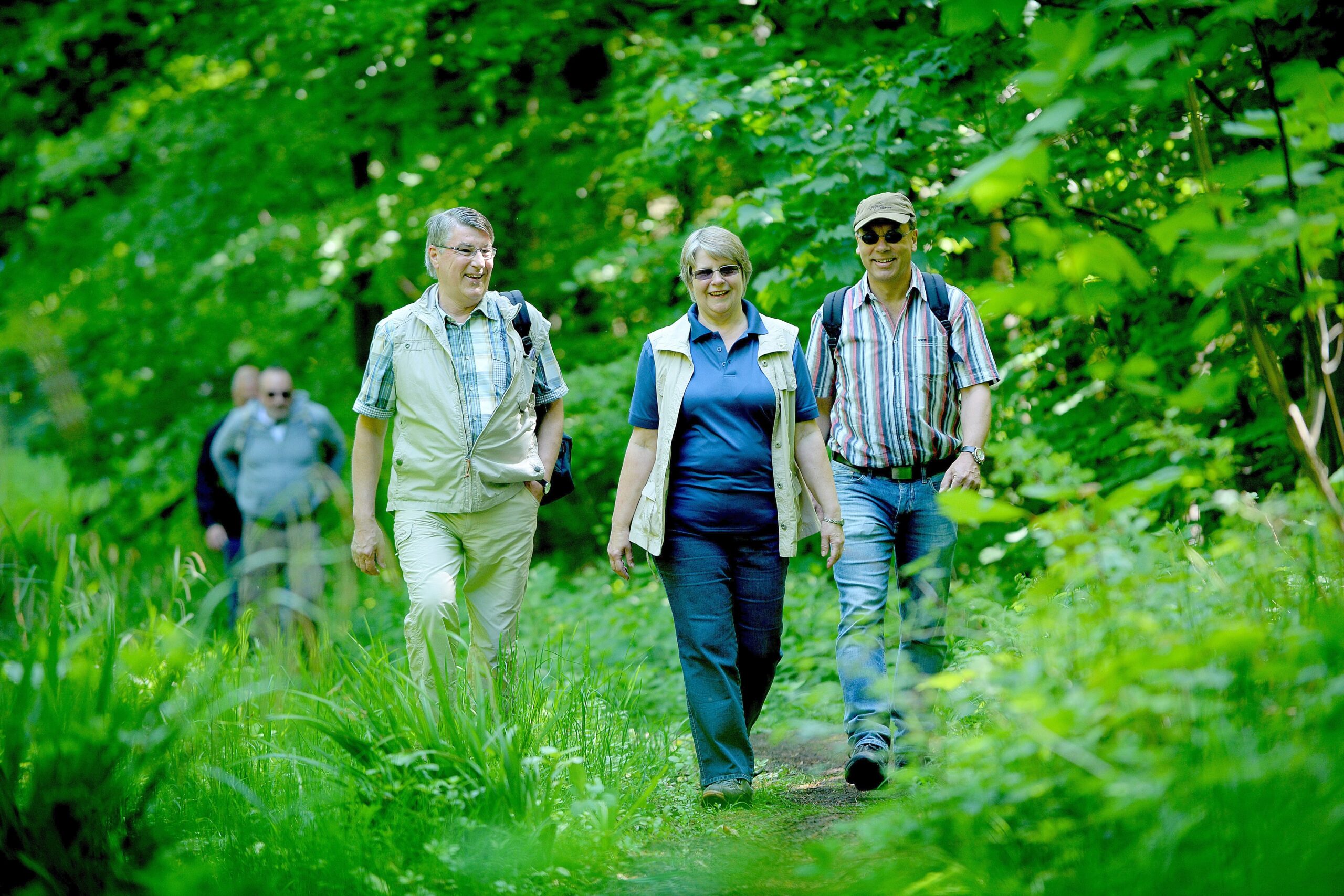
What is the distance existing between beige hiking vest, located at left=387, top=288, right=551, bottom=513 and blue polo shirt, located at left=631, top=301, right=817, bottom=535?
0.57m

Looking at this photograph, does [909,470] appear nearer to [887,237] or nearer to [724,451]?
[724,451]

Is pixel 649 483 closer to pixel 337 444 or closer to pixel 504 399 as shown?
pixel 504 399

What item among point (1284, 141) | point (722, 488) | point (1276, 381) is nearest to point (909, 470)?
point (722, 488)

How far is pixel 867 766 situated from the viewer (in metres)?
3.95

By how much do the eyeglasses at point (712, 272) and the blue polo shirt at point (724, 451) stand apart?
0.81ft

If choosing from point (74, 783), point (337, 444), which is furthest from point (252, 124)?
point (74, 783)

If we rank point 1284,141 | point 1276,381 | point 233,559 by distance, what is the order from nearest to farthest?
point 1284,141
point 1276,381
point 233,559

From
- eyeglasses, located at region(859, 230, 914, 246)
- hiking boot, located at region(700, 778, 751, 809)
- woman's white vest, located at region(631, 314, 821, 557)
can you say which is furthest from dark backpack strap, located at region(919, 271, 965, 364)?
hiking boot, located at region(700, 778, 751, 809)

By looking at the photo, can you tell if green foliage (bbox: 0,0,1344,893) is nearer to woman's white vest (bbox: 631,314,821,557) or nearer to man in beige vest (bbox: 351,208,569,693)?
man in beige vest (bbox: 351,208,569,693)

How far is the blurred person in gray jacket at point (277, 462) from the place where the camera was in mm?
7215

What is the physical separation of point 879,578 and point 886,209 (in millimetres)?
1292

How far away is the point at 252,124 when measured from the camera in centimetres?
1056

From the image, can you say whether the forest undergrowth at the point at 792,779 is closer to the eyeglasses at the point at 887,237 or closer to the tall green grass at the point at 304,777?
the tall green grass at the point at 304,777

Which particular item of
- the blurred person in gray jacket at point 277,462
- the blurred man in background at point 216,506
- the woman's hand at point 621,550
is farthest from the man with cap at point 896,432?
the blurred man in background at point 216,506
